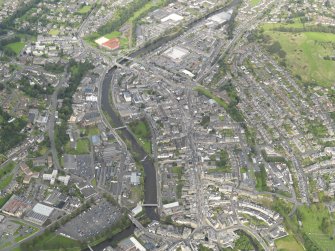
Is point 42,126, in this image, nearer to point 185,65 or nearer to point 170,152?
point 170,152

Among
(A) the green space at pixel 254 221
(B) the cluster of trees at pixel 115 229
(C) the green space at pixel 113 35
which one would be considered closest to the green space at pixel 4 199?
(B) the cluster of trees at pixel 115 229

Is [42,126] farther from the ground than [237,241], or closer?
farther from the ground

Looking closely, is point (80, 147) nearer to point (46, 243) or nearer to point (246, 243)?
point (46, 243)

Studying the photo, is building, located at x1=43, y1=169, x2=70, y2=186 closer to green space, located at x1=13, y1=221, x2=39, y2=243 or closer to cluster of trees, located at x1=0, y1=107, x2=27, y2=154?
green space, located at x1=13, y1=221, x2=39, y2=243

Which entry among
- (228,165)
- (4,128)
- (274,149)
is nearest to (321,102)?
(274,149)

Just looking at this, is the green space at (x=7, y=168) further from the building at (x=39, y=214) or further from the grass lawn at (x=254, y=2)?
the grass lawn at (x=254, y=2)

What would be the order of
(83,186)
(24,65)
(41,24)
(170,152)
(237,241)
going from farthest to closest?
1. (41,24)
2. (24,65)
3. (170,152)
4. (83,186)
5. (237,241)

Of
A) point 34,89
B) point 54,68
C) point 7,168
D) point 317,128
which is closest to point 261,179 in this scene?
point 317,128
